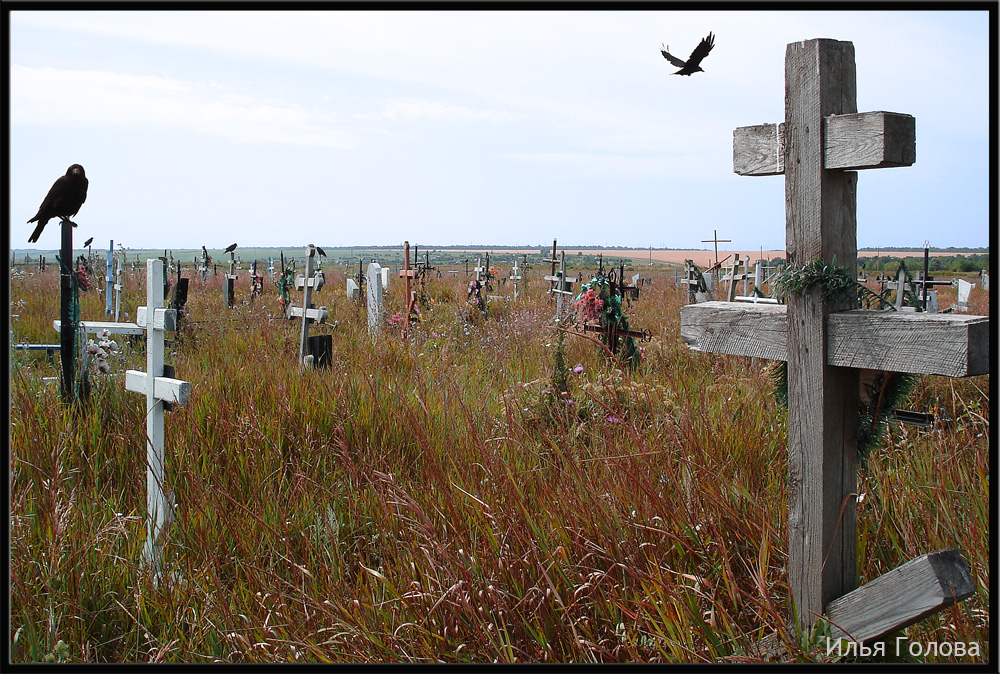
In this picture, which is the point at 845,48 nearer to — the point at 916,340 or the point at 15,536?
the point at 916,340

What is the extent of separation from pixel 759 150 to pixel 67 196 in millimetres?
5307

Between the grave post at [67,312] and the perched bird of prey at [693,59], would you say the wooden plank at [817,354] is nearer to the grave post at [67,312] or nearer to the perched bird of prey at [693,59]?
the perched bird of prey at [693,59]

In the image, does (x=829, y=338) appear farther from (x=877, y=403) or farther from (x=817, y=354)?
(x=877, y=403)

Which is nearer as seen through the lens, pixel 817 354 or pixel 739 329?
pixel 817 354

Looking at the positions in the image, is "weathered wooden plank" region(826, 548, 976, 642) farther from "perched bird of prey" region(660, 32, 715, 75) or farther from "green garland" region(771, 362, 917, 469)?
"perched bird of prey" region(660, 32, 715, 75)

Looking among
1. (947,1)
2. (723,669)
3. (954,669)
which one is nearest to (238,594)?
(723,669)

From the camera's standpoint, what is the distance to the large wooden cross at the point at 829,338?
1944 millimetres

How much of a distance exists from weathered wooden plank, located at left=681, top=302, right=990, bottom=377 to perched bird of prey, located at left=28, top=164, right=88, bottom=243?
507 centimetres

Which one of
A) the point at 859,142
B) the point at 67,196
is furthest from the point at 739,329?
the point at 67,196

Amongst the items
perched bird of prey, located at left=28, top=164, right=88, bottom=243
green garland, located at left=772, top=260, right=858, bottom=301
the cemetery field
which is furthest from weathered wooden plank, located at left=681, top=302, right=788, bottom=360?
perched bird of prey, located at left=28, top=164, right=88, bottom=243

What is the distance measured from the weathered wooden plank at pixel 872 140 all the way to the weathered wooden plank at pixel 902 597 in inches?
42.2

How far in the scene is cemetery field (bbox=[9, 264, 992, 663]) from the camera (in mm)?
2121

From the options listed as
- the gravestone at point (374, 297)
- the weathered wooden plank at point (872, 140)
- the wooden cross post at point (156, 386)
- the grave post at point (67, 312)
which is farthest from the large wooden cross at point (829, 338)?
the gravestone at point (374, 297)

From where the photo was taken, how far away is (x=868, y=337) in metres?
1.99
